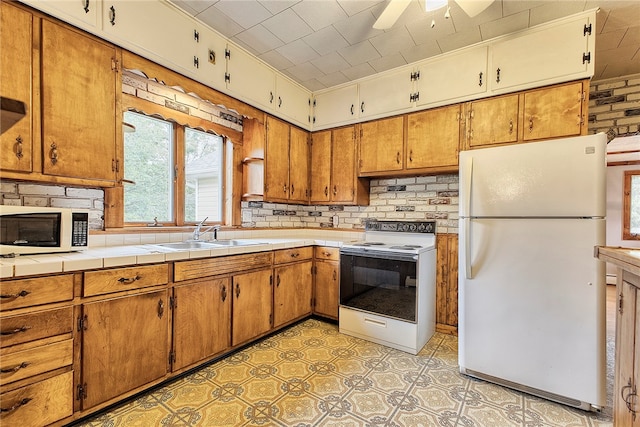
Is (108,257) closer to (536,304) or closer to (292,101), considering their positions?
(292,101)

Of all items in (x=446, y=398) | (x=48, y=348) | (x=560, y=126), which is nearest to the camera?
(x=48, y=348)

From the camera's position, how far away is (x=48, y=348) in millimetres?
1390

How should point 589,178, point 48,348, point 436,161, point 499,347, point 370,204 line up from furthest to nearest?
point 370,204
point 436,161
point 499,347
point 589,178
point 48,348

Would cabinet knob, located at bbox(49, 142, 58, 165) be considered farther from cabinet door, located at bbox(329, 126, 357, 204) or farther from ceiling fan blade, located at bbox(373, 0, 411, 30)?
cabinet door, located at bbox(329, 126, 357, 204)

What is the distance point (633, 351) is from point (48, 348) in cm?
248

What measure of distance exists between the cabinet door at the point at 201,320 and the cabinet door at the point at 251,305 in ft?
0.25

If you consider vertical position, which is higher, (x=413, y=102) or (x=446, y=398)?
(x=413, y=102)

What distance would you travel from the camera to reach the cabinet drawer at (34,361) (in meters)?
1.28

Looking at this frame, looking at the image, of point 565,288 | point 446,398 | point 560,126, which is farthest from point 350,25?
point 446,398

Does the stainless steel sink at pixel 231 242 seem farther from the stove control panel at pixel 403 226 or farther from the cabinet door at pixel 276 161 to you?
the stove control panel at pixel 403 226

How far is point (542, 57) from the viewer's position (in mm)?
2254

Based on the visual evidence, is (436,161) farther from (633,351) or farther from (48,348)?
(48,348)

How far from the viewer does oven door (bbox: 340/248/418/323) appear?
245 centimetres

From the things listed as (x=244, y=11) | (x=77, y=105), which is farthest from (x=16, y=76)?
(x=244, y=11)
